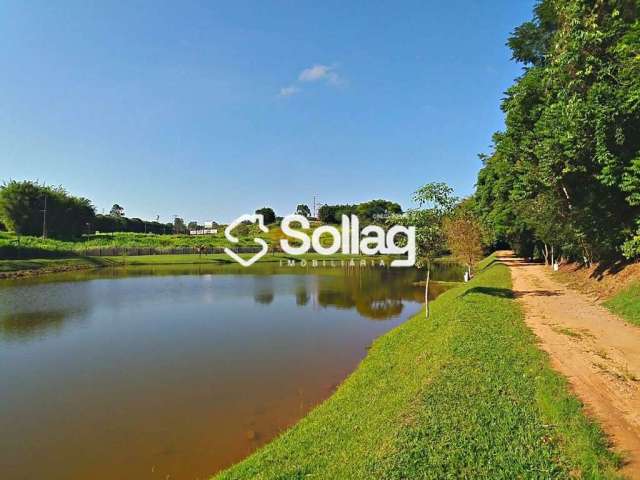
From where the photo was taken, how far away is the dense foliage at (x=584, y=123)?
1284 centimetres

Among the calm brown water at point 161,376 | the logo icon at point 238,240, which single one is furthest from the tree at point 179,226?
the calm brown water at point 161,376

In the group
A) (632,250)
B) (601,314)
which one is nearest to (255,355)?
(601,314)

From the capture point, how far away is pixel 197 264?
6500 centimetres

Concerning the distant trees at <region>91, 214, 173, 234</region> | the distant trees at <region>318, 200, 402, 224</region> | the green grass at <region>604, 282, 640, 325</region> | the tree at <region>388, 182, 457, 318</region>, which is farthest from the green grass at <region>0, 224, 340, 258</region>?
the green grass at <region>604, 282, 640, 325</region>

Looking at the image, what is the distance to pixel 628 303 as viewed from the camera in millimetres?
14445

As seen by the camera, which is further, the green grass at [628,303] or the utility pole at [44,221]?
the utility pole at [44,221]

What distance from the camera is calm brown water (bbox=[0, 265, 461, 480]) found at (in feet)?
26.1

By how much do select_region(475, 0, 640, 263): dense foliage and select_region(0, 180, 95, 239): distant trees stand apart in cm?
8380

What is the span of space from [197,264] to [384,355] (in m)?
57.1

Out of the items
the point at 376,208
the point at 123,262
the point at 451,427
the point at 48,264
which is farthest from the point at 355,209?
the point at 451,427

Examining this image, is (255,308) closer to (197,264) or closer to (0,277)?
(0,277)

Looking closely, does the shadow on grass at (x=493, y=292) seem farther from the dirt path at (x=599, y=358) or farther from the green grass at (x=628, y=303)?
the green grass at (x=628, y=303)

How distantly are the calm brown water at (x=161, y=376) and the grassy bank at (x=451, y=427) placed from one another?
1.83 metres

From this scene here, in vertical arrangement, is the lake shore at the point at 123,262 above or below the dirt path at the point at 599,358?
above
